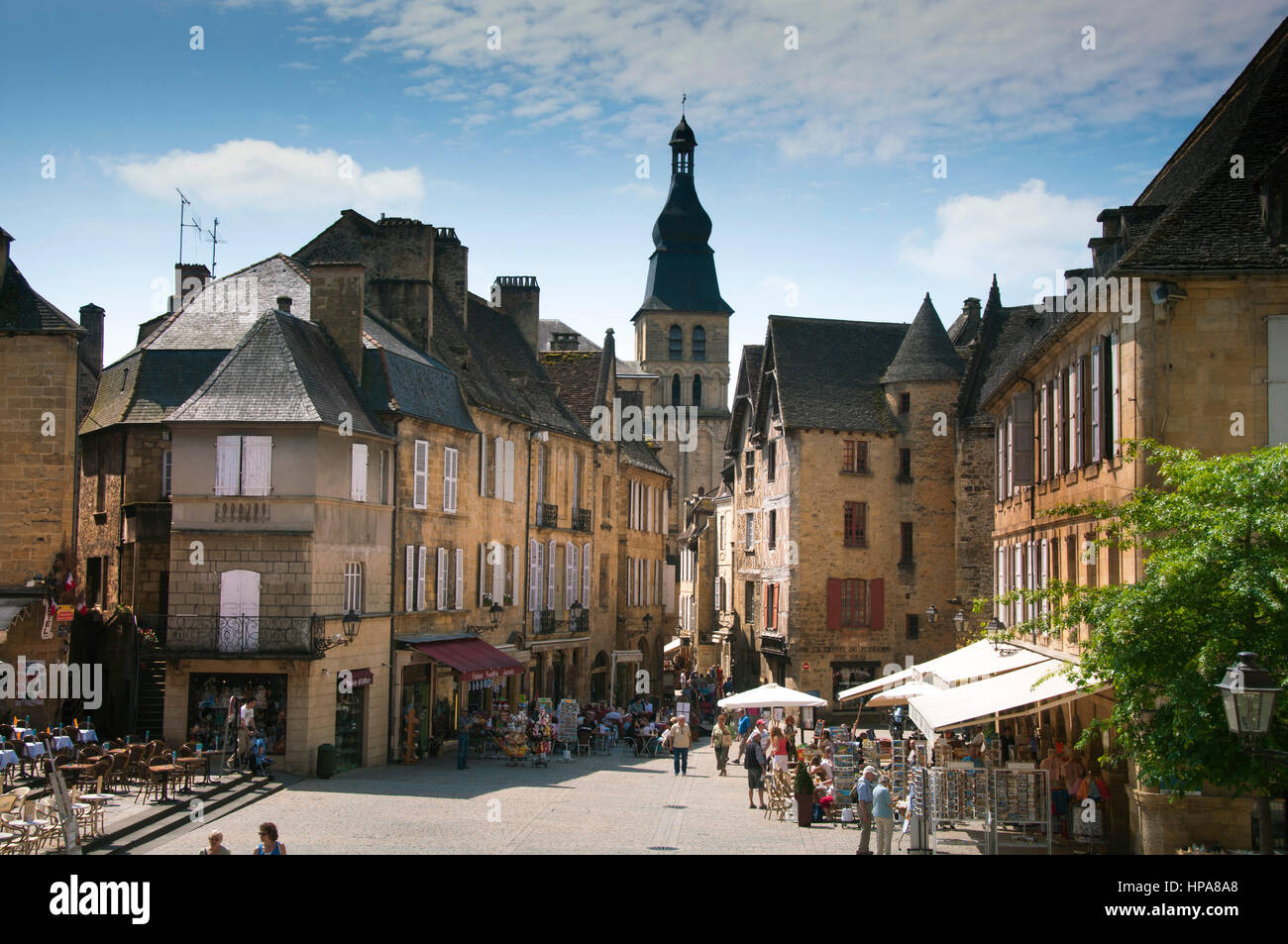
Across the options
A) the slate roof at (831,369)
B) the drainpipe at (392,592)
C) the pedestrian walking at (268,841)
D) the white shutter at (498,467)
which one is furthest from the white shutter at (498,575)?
the pedestrian walking at (268,841)

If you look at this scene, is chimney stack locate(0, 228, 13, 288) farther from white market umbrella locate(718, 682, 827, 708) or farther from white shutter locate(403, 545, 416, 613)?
white market umbrella locate(718, 682, 827, 708)

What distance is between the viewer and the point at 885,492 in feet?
138

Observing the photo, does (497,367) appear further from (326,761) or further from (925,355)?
(326,761)

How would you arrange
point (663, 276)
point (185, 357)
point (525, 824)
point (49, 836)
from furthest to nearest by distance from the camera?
point (663, 276), point (185, 357), point (525, 824), point (49, 836)

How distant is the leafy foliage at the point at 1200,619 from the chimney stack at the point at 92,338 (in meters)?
30.0

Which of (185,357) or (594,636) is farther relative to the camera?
(594,636)

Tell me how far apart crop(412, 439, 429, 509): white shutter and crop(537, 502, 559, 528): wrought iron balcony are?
8763mm

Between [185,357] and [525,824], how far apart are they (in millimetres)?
14540

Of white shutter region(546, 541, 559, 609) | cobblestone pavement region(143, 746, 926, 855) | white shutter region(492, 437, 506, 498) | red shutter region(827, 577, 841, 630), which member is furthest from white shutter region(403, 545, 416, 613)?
red shutter region(827, 577, 841, 630)

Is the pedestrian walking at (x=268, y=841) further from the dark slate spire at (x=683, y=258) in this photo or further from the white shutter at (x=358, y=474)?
the dark slate spire at (x=683, y=258)

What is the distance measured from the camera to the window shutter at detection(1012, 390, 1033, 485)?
2458 centimetres

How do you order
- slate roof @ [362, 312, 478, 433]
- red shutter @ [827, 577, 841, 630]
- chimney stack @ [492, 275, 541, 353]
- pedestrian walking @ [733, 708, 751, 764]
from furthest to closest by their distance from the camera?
chimney stack @ [492, 275, 541, 353] < red shutter @ [827, 577, 841, 630] < pedestrian walking @ [733, 708, 751, 764] < slate roof @ [362, 312, 478, 433]
